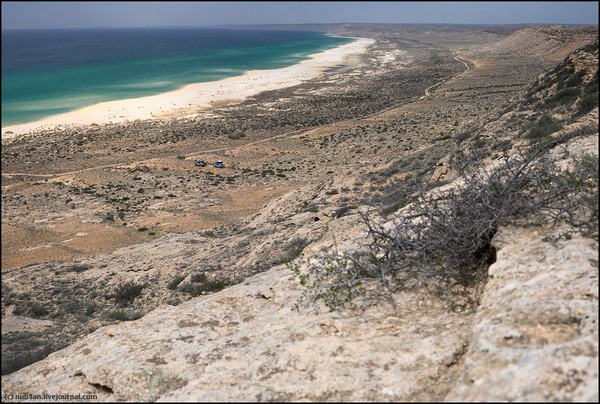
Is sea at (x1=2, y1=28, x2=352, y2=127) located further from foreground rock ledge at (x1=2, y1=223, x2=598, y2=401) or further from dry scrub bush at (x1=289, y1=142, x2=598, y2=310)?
dry scrub bush at (x1=289, y1=142, x2=598, y2=310)

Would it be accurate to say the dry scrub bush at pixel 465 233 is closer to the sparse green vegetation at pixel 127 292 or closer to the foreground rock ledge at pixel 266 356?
the foreground rock ledge at pixel 266 356

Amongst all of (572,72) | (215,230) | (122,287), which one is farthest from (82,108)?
(572,72)

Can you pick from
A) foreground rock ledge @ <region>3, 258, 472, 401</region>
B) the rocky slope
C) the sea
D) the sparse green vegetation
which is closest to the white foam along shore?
the sea

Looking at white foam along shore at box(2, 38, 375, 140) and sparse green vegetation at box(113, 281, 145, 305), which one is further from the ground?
white foam along shore at box(2, 38, 375, 140)

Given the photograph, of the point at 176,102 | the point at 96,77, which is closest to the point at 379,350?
the point at 176,102

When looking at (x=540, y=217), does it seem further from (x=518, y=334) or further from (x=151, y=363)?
(x=151, y=363)

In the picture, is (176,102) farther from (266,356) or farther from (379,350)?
(379,350)
